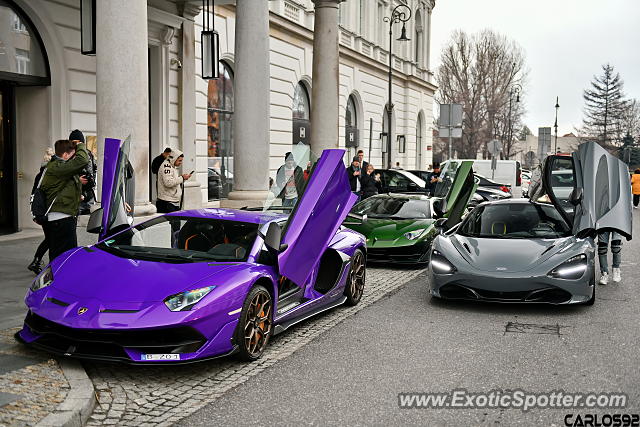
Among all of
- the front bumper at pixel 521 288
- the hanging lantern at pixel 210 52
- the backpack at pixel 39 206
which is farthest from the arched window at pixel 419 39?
the backpack at pixel 39 206

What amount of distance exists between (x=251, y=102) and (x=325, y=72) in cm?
515

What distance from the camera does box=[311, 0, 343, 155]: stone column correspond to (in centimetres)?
1892

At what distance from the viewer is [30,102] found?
14500mm

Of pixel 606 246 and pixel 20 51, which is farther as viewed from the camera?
pixel 20 51

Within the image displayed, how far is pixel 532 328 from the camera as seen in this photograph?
7922 millimetres

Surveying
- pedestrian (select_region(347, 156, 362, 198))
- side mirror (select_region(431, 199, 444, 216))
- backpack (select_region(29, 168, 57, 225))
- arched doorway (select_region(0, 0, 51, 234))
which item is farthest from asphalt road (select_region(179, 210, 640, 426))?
pedestrian (select_region(347, 156, 362, 198))

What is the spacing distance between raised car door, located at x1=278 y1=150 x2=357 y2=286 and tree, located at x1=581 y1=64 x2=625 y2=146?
10238 centimetres

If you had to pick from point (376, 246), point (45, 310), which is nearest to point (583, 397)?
point (45, 310)

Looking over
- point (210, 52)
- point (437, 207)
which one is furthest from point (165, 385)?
point (210, 52)

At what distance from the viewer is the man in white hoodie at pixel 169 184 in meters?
12.7

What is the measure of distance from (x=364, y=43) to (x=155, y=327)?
3080 centimetres

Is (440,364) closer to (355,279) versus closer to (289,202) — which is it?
(289,202)

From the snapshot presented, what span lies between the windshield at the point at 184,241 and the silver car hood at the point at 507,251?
296 cm

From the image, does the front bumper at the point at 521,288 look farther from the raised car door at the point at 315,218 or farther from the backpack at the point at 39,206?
the backpack at the point at 39,206
